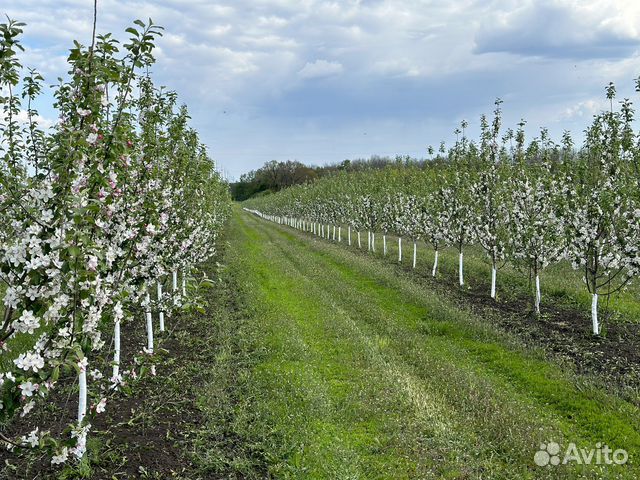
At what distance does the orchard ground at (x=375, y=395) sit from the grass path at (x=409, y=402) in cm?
3

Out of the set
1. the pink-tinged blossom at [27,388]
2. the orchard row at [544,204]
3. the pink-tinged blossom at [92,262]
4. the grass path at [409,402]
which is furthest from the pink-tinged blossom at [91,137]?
the orchard row at [544,204]

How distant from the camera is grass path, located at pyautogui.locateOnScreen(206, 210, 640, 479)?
6723 millimetres

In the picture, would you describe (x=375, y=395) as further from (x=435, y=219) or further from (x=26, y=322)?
(x=435, y=219)

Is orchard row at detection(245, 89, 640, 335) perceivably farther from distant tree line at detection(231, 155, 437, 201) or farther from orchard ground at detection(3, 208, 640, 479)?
distant tree line at detection(231, 155, 437, 201)

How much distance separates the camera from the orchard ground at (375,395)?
666 cm

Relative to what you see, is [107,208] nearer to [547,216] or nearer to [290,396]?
[290,396]

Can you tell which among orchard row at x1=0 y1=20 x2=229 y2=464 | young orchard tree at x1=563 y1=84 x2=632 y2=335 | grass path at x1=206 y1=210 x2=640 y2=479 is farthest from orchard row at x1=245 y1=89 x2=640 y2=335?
orchard row at x1=0 y1=20 x2=229 y2=464

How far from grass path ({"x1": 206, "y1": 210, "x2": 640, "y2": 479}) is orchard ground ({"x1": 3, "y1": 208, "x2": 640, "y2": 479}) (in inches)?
1.1

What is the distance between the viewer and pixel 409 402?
8.32m

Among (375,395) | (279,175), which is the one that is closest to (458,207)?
(375,395)

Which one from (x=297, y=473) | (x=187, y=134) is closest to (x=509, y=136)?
(x=187, y=134)

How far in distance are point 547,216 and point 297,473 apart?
11166mm

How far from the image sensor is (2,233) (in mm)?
7535

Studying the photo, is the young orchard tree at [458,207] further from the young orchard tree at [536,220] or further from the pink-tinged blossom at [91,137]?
the pink-tinged blossom at [91,137]
